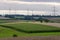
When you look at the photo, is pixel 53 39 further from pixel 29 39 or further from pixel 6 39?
pixel 6 39

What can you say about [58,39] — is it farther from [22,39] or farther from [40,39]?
[22,39]

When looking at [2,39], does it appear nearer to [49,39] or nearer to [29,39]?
[29,39]

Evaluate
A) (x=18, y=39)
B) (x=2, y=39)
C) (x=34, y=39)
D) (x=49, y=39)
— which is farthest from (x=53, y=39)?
(x=2, y=39)

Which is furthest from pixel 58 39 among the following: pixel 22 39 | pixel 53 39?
pixel 22 39

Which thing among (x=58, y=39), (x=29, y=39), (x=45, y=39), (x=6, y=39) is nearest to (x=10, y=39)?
(x=6, y=39)

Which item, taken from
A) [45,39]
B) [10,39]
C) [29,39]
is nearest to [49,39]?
[45,39]

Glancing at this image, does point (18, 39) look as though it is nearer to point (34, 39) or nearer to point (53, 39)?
point (34, 39)
